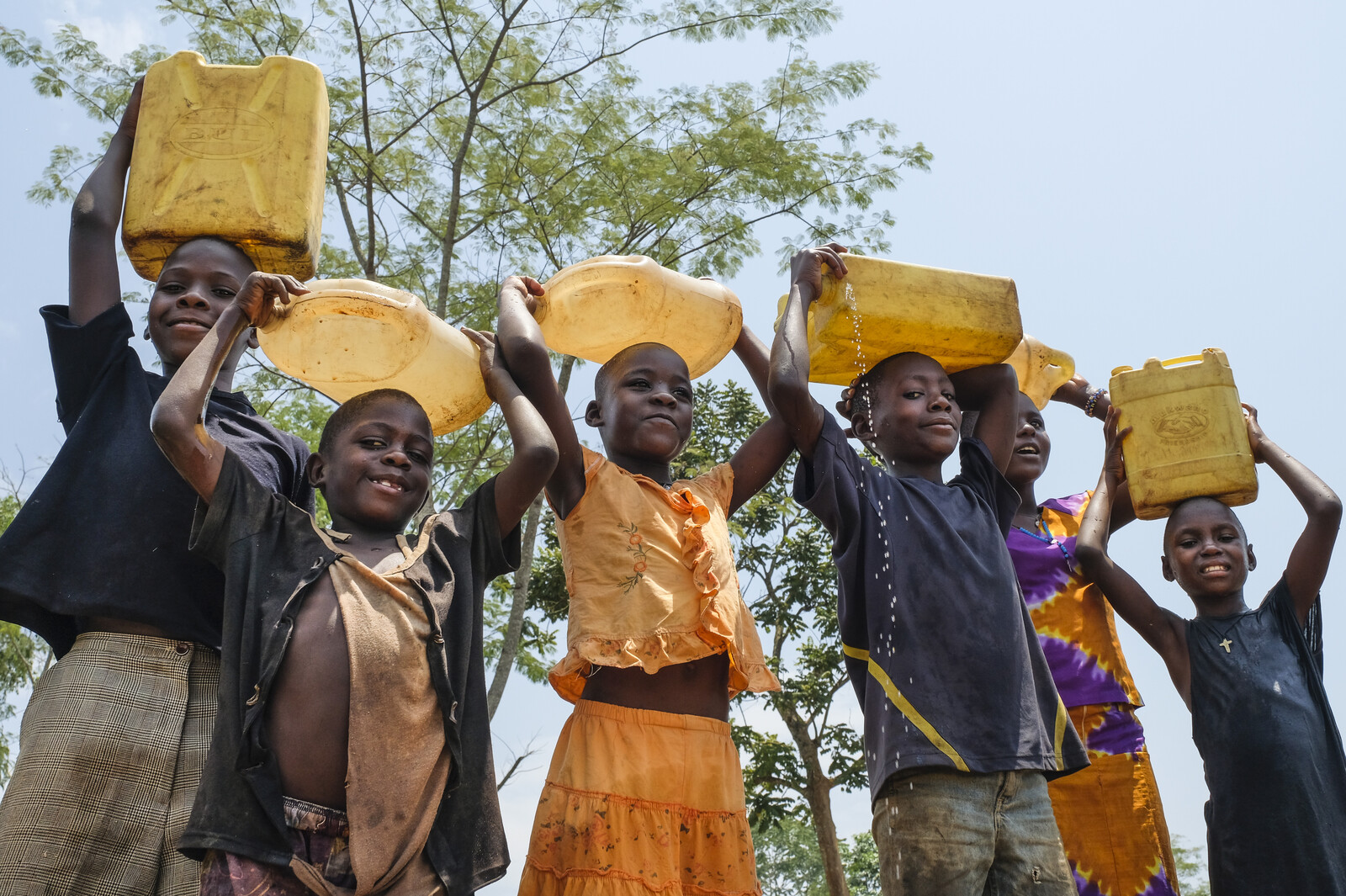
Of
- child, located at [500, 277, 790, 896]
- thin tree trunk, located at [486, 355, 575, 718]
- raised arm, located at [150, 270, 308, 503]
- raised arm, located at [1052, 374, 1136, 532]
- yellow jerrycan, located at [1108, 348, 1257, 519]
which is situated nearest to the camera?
raised arm, located at [150, 270, 308, 503]

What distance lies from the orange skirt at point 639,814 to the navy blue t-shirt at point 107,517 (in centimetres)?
97

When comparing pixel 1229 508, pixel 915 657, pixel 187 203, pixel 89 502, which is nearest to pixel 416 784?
pixel 89 502

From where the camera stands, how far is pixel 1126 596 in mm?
3982

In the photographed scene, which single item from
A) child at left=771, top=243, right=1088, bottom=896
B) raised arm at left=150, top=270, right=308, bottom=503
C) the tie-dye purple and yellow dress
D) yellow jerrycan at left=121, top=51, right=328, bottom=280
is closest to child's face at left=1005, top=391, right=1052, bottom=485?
the tie-dye purple and yellow dress

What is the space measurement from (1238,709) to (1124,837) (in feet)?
1.80

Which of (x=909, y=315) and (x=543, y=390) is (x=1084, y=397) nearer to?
(x=909, y=315)

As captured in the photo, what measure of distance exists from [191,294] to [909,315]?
2105 mm

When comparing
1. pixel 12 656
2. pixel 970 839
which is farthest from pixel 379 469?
pixel 12 656

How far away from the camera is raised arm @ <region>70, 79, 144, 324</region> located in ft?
10.1

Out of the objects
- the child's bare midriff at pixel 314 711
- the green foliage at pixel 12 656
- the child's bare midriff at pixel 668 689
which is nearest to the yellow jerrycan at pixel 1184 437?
the child's bare midriff at pixel 668 689

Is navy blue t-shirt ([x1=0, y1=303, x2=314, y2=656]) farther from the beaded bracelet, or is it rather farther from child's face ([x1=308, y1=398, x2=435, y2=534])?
the beaded bracelet

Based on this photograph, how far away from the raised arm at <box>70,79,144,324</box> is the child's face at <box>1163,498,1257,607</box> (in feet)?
11.4

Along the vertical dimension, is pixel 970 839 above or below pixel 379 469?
below

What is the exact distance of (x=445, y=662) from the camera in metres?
2.67
